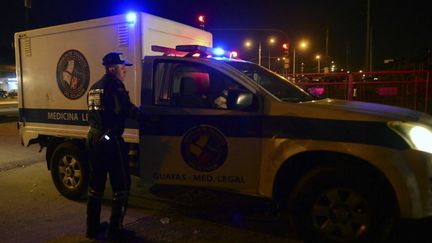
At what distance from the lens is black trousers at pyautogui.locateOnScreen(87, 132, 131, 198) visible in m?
4.61

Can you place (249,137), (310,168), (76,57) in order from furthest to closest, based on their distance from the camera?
1. (76,57)
2. (249,137)
3. (310,168)

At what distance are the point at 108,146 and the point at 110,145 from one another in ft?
0.08

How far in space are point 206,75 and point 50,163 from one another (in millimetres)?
3019

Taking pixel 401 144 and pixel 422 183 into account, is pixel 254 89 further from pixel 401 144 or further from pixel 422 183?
pixel 422 183

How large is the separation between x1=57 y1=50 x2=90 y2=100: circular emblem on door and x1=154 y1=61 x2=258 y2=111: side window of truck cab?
148 cm

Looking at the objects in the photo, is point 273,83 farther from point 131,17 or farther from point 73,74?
point 73,74

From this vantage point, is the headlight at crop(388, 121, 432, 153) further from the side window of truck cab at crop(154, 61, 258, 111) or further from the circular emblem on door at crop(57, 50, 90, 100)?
the circular emblem on door at crop(57, 50, 90, 100)

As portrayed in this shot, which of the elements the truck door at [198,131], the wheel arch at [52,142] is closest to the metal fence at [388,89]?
the wheel arch at [52,142]

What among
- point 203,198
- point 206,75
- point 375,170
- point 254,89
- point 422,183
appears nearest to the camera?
point 422,183

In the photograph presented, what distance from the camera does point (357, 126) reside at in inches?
158

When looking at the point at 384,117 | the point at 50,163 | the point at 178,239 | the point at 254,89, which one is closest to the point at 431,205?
the point at 384,117

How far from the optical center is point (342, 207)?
4.12 meters

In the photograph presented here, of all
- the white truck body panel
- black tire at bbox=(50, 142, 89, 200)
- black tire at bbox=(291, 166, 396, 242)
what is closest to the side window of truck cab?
the white truck body panel

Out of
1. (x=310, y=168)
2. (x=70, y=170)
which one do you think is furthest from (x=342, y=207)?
(x=70, y=170)
